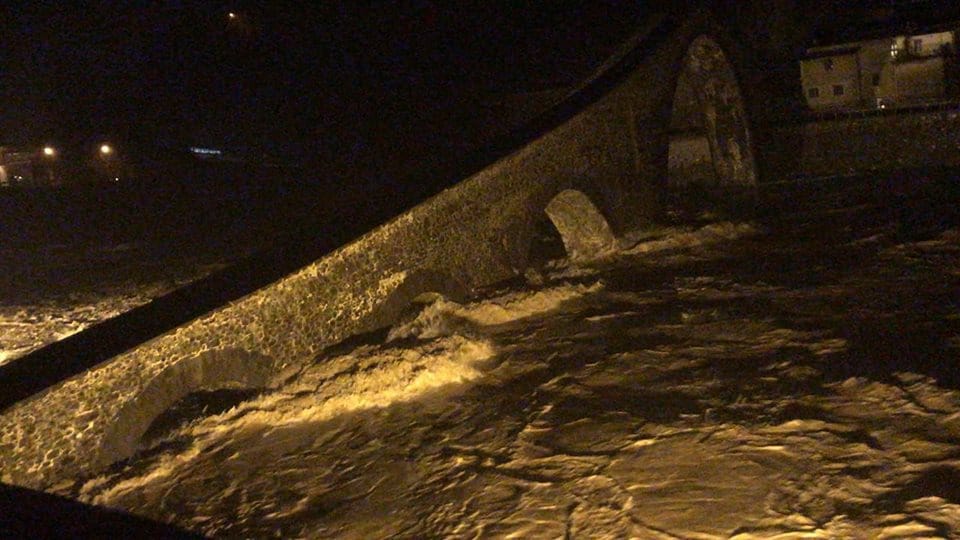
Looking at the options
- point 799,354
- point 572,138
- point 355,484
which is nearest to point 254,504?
point 355,484

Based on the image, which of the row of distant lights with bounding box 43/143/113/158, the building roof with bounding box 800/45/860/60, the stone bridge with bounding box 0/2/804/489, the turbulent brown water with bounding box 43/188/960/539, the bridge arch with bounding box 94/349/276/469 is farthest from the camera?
the row of distant lights with bounding box 43/143/113/158

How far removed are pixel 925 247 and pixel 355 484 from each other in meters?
7.65

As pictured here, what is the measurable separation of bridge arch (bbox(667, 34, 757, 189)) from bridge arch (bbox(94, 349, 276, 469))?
9.28 metres

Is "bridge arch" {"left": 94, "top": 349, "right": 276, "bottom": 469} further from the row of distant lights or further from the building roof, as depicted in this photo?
the row of distant lights

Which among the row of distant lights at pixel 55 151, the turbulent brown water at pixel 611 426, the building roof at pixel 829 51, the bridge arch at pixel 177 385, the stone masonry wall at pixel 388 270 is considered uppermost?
the row of distant lights at pixel 55 151

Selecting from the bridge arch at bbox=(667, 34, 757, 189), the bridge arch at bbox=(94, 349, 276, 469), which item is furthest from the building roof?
the bridge arch at bbox=(94, 349, 276, 469)

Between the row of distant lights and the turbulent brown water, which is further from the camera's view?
the row of distant lights

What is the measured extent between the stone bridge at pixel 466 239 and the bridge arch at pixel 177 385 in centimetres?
1

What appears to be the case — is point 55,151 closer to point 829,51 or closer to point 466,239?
point 466,239

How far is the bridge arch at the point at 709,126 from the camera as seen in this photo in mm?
14164

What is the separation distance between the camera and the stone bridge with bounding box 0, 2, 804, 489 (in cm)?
591

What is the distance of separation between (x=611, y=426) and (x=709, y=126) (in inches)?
429

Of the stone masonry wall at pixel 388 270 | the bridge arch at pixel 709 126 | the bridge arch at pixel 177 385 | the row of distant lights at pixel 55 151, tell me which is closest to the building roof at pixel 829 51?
the bridge arch at pixel 709 126

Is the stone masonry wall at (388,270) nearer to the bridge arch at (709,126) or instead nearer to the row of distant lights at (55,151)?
the bridge arch at (709,126)
